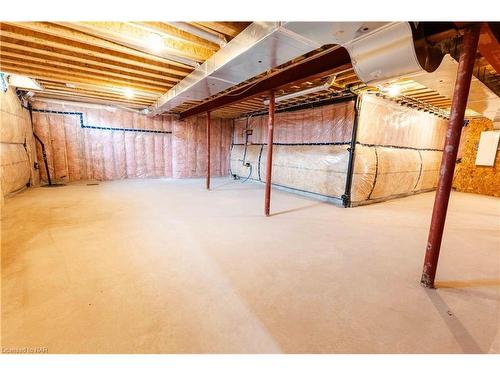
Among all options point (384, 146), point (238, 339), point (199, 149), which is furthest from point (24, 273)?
point (199, 149)

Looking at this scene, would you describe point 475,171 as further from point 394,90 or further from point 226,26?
point 226,26

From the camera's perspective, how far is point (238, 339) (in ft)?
3.99

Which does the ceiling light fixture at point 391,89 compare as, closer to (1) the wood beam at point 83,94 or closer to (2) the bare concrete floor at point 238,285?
(2) the bare concrete floor at point 238,285

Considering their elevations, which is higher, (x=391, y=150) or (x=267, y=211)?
(x=391, y=150)

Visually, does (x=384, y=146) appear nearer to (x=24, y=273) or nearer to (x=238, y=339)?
(x=238, y=339)

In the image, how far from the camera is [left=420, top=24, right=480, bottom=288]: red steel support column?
62.9 inches

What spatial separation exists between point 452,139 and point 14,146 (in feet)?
23.0

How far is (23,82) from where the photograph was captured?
4.27 meters

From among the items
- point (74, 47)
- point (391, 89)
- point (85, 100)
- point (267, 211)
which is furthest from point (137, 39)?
point (85, 100)

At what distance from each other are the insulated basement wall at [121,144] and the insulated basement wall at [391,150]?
5263 mm

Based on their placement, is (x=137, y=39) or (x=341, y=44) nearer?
(x=341, y=44)

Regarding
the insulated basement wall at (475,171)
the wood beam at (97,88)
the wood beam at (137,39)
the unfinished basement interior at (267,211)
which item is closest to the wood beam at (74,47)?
→ the unfinished basement interior at (267,211)

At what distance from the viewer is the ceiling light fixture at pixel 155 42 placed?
2289 millimetres

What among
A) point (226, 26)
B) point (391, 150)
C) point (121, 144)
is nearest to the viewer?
point (226, 26)
